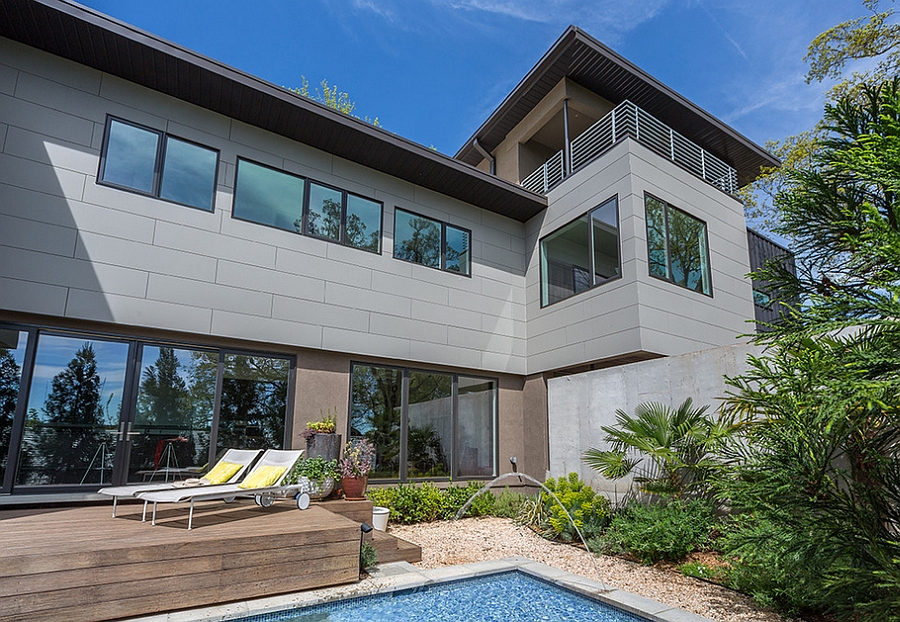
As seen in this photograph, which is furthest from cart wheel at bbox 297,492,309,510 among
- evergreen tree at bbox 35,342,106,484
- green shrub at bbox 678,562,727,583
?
green shrub at bbox 678,562,727,583

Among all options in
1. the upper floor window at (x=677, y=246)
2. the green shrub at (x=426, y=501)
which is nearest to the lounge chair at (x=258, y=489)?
the green shrub at (x=426, y=501)

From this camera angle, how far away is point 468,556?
6.33 metres

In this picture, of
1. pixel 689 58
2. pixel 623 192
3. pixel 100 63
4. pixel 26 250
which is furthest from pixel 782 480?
pixel 689 58

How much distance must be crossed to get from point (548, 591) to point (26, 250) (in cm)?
701

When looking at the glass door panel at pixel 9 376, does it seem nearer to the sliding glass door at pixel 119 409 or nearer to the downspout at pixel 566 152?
the sliding glass door at pixel 119 409

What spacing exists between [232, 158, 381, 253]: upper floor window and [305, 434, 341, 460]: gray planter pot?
323 centimetres

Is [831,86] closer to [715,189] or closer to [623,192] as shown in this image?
[715,189]

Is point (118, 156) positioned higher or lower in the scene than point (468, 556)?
higher

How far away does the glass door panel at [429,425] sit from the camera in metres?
9.19

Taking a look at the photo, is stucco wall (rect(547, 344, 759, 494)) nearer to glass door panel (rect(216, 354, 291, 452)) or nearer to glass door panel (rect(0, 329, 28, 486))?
glass door panel (rect(216, 354, 291, 452))

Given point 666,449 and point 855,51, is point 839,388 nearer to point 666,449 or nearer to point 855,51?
point 666,449

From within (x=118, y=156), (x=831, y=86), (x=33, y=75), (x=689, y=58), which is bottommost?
(x=118, y=156)

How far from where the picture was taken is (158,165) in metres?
7.39

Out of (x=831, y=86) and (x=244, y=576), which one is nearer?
(x=244, y=576)
